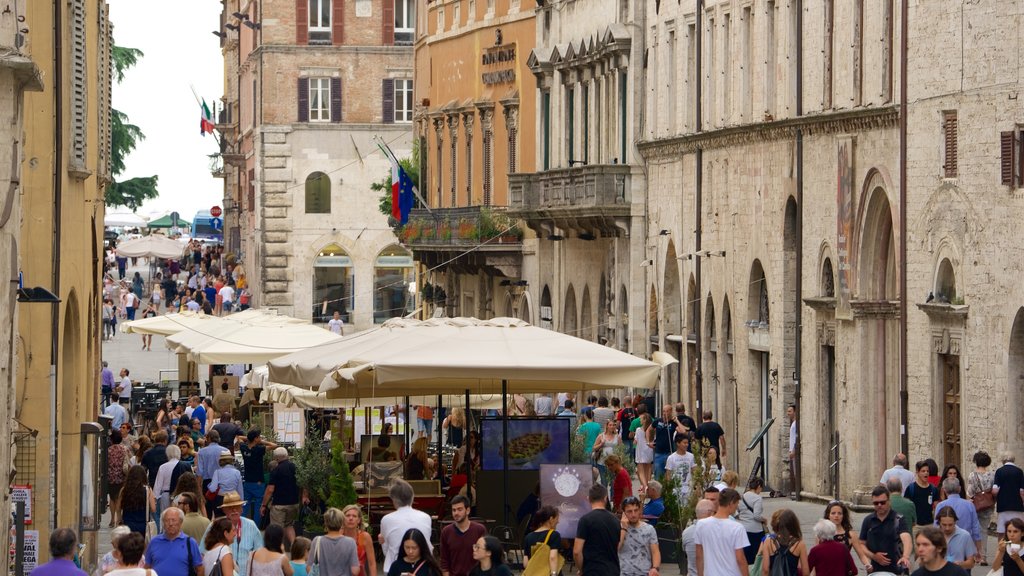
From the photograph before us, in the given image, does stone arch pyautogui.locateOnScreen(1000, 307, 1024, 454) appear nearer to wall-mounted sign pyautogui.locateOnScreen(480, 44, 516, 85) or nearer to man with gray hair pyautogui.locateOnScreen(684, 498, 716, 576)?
man with gray hair pyautogui.locateOnScreen(684, 498, 716, 576)

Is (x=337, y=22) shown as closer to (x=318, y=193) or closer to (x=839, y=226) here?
(x=318, y=193)

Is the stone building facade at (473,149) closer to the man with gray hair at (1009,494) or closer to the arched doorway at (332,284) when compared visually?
the arched doorway at (332,284)

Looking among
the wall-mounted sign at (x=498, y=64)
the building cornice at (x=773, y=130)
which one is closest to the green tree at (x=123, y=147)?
the wall-mounted sign at (x=498, y=64)

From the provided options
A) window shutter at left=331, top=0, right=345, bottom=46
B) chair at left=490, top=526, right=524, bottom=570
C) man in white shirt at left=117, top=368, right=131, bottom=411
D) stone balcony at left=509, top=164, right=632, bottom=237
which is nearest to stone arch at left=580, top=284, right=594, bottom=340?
stone balcony at left=509, top=164, right=632, bottom=237

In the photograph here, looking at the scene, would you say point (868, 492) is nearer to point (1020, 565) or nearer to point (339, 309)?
point (1020, 565)

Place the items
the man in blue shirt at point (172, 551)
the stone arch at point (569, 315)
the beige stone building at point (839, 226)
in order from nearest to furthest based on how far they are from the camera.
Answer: the man in blue shirt at point (172, 551), the beige stone building at point (839, 226), the stone arch at point (569, 315)

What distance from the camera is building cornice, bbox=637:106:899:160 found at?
105ft

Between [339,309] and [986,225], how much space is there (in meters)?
53.0

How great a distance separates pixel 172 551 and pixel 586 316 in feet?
115

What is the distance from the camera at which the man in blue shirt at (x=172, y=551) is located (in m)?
16.2

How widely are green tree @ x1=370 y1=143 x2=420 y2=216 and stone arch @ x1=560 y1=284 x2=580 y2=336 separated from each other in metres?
16.2

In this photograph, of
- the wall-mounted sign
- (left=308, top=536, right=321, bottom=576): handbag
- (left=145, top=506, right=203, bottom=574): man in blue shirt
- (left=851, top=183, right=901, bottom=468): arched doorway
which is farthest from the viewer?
the wall-mounted sign

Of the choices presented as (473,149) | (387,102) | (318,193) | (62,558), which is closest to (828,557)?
(62,558)

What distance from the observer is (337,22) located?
78.9 metres
